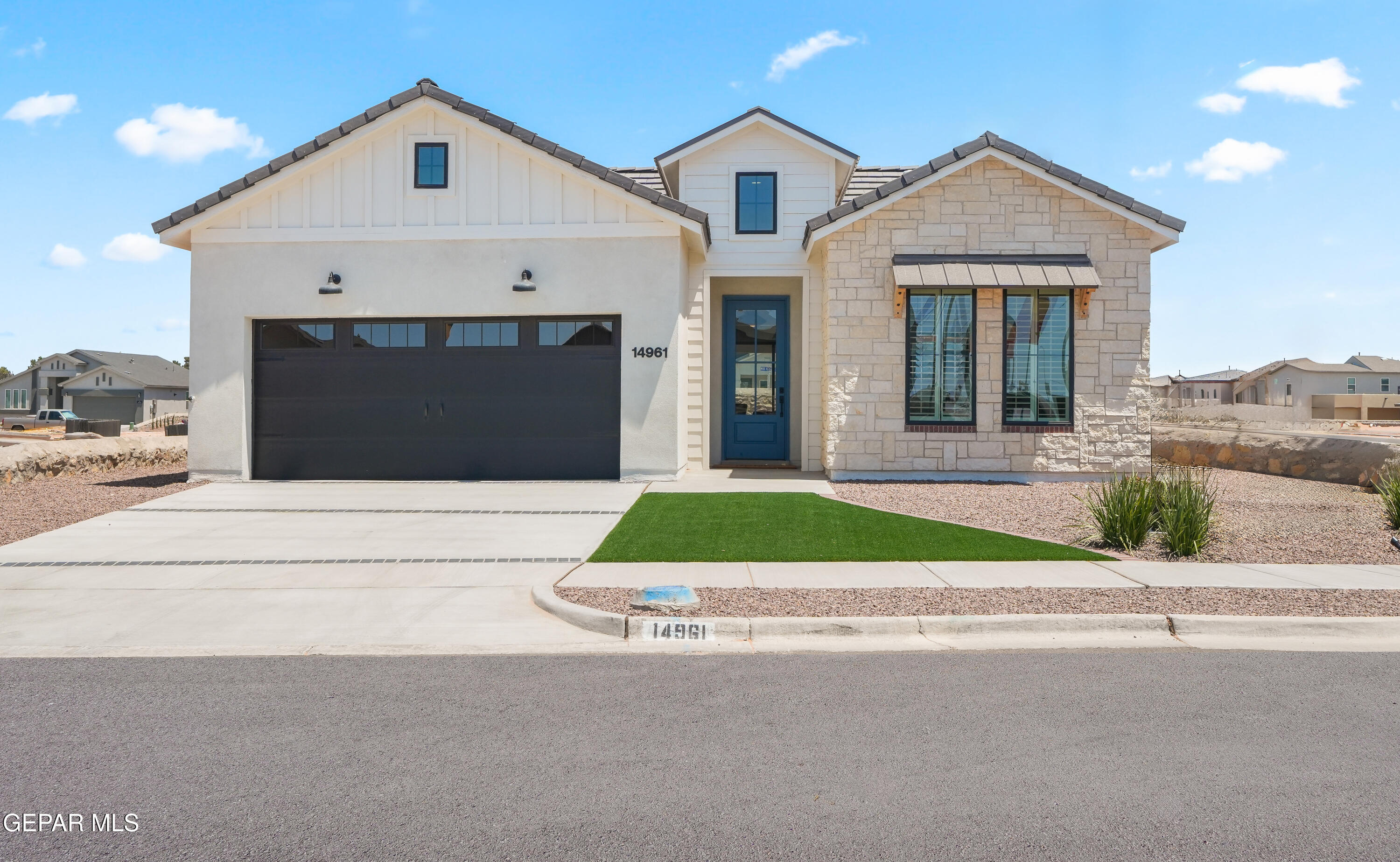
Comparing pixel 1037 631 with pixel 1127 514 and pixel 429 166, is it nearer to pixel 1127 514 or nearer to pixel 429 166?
pixel 1127 514

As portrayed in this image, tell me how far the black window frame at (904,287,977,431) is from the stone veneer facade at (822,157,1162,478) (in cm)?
7

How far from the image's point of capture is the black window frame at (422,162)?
13508mm

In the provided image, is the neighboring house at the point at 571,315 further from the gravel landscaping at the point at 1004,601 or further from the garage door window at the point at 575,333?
the gravel landscaping at the point at 1004,601

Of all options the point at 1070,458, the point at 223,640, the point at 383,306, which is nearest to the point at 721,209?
the point at 383,306

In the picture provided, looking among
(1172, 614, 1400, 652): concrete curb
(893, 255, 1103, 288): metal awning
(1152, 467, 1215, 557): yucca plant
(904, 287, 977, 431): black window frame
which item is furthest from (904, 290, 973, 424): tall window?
(1172, 614, 1400, 652): concrete curb

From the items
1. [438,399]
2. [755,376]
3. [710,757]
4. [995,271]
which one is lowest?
[710,757]

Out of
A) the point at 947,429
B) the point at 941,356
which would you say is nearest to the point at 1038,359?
the point at 941,356

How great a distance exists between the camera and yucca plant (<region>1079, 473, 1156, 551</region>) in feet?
28.2

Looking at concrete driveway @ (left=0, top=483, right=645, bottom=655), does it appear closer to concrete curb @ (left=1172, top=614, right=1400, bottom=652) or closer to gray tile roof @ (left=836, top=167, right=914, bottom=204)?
concrete curb @ (left=1172, top=614, right=1400, bottom=652)

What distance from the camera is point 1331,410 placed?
4844 centimetres

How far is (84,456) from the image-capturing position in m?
15.2

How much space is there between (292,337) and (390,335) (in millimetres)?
1642

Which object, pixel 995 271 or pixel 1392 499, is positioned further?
pixel 995 271

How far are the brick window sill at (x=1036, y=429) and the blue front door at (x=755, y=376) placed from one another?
406 centimetres
